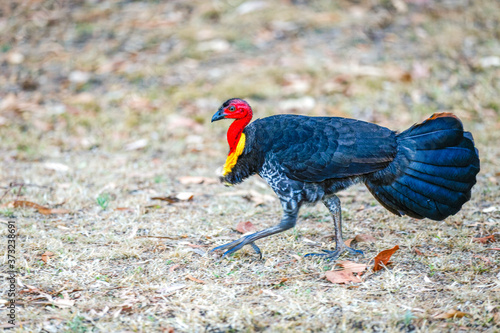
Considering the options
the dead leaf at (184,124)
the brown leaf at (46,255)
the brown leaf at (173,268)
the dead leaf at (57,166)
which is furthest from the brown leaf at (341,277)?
the dead leaf at (184,124)

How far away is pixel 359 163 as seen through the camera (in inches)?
138

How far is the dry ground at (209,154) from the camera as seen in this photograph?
119 inches

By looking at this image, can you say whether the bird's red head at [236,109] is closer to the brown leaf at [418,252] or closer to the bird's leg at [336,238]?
the bird's leg at [336,238]

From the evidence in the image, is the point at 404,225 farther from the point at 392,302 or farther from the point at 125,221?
the point at 125,221

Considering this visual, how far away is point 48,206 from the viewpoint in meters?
4.47

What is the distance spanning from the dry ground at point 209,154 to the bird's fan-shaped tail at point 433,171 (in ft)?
1.26

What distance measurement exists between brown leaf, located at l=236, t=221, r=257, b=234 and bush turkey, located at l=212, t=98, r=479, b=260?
0.38m

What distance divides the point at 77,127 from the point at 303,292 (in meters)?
4.34

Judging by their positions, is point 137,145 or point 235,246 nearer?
point 235,246

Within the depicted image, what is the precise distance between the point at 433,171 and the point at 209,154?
3023 mm

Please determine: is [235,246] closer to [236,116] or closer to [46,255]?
[236,116]

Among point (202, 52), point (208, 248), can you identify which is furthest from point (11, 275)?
point (202, 52)

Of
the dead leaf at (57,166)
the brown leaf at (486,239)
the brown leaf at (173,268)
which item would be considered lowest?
the dead leaf at (57,166)

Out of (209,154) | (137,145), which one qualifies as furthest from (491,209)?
(137,145)
